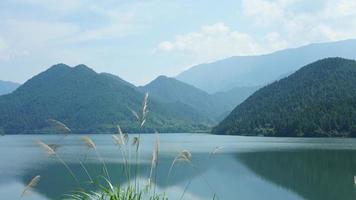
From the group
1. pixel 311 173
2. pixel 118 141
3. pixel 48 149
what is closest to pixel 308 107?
pixel 311 173

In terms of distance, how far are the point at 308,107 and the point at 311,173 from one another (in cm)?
11204

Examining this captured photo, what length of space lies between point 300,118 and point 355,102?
16318 millimetres

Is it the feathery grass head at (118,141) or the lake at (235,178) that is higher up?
the feathery grass head at (118,141)

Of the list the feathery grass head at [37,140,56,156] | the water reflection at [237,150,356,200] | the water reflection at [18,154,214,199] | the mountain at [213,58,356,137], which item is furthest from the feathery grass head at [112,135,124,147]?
the mountain at [213,58,356,137]

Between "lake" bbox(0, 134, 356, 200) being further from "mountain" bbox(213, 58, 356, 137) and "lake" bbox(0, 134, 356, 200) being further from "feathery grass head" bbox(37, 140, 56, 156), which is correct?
"mountain" bbox(213, 58, 356, 137)

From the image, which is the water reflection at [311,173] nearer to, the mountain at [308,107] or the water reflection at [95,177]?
the water reflection at [95,177]

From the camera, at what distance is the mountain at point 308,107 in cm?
13750

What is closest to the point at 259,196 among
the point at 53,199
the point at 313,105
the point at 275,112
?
the point at 53,199

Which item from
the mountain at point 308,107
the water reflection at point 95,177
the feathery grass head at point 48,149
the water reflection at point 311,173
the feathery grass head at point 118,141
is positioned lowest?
the water reflection at point 95,177

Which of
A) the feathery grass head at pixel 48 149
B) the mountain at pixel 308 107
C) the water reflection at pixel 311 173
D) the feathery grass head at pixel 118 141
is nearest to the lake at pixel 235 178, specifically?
the water reflection at pixel 311 173

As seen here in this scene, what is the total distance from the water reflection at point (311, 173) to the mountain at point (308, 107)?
7412cm

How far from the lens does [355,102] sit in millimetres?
144000

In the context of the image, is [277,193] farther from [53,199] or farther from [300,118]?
[300,118]

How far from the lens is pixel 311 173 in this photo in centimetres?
4759
